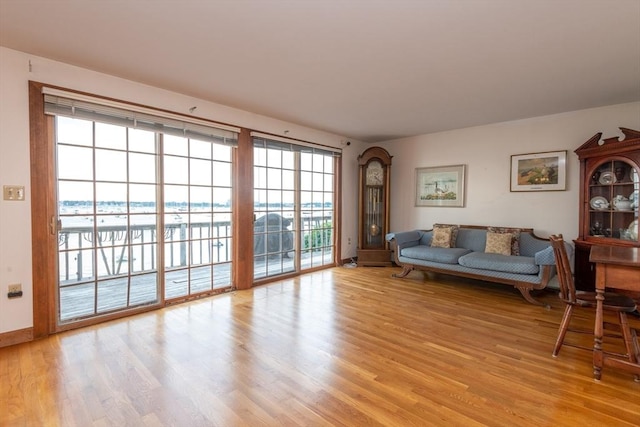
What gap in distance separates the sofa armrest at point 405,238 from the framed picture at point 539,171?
5.09 feet

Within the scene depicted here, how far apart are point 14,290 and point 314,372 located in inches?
99.7

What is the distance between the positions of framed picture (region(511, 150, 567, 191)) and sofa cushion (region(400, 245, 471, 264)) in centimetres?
125

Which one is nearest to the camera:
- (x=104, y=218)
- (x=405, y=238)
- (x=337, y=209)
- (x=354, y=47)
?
(x=354, y=47)

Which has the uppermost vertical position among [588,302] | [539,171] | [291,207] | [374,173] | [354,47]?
[354,47]

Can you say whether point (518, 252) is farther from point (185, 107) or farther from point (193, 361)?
point (185, 107)

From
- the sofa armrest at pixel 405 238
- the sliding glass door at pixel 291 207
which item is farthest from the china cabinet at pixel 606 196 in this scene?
the sliding glass door at pixel 291 207

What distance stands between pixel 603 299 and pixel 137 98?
14.0ft

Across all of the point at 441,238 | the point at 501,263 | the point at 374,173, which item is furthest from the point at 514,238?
the point at 374,173

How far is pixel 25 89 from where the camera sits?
8.32 ft

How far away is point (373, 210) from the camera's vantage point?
5.64 metres

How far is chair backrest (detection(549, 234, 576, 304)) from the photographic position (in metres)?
2.28

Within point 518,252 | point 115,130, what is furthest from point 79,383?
point 518,252

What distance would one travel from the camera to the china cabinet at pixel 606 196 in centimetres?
339

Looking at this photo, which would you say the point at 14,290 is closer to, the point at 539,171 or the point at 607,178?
the point at 539,171
